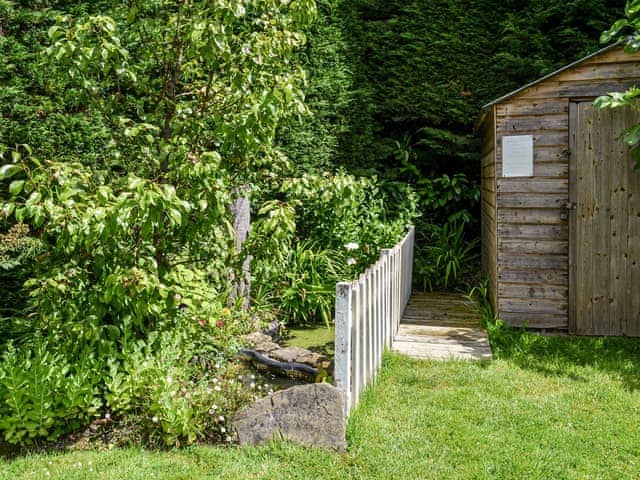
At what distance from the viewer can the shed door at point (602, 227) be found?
5.26 meters

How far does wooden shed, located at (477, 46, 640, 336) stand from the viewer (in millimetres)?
5254

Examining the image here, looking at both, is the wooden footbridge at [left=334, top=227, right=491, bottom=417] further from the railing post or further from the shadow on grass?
the shadow on grass

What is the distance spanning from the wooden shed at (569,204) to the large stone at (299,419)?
2.91 meters

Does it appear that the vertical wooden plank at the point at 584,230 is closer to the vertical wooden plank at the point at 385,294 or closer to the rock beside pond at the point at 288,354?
the vertical wooden plank at the point at 385,294

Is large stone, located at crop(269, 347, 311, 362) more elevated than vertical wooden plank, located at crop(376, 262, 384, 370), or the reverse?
vertical wooden plank, located at crop(376, 262, 384, 370)

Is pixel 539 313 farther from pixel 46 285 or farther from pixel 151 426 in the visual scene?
pixel 46 285

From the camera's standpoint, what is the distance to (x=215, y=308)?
384cm

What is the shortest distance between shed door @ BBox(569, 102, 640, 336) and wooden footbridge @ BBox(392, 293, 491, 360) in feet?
3.19

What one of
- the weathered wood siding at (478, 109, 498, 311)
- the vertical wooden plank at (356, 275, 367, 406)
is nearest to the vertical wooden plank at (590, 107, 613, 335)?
the weathered wood siding at (478, 109, 498, 311)

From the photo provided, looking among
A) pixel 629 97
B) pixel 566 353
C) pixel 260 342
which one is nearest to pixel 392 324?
pixel 260 342

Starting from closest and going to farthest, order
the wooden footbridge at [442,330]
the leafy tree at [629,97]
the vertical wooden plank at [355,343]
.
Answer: the vertical wooden plank at [355,343] → the leafy tree at [629,97] → the wooden footbridge at [442,330]

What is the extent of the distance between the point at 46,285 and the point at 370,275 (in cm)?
196

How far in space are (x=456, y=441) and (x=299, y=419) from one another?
2.89 feet

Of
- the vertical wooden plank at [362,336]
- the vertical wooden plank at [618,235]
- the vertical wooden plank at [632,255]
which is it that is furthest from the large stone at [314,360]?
the vertical wooden plank at [632,255]
